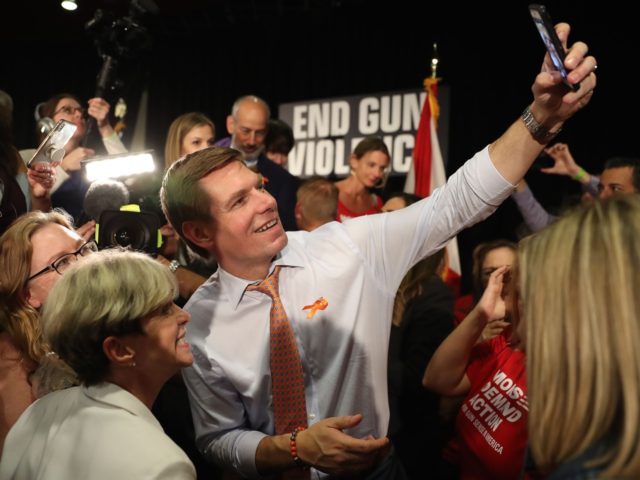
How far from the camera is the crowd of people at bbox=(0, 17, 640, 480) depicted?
3.70 feet

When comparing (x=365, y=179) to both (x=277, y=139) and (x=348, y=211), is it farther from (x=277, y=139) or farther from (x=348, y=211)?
(x=277, y=139)

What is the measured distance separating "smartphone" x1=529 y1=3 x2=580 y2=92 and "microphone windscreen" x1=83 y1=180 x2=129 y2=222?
5.32 feet

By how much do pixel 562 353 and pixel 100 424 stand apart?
3.20 feet

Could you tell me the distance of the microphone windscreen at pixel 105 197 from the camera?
2684mm

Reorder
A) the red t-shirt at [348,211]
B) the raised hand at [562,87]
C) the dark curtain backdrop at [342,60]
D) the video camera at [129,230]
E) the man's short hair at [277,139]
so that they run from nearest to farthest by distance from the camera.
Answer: the raised hand at [562,87], the video camera at [129,230], the red t-shirt at [348,211], the man's short hair at [277,139], the dark curtain backdrop at [342,60]

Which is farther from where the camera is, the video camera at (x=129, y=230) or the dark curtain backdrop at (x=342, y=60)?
the dark curtain backdrop at (x=342, y=60)

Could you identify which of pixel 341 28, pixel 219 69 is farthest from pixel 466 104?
pixel 219 69

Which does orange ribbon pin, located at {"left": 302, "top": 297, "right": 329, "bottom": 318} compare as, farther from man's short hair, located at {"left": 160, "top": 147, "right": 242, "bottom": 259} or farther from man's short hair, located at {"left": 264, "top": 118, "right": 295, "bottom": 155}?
man's short hair, located at {"left": 264, "top": 118, "right": 295, "bottom": 155}

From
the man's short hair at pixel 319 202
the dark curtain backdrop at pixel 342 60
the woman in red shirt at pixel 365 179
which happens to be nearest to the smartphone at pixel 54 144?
the man's short hair at pixel 319 202

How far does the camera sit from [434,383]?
247cm

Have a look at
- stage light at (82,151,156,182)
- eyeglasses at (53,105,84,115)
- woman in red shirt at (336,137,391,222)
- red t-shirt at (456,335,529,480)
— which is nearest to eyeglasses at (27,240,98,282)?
stage light at (82,151,156,182)

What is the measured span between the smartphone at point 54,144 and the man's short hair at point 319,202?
52.1 inches

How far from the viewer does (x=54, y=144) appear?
2699 mm

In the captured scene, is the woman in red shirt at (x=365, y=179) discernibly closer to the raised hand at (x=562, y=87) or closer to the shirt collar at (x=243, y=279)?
the shirt collar at (x=243, y=279)
